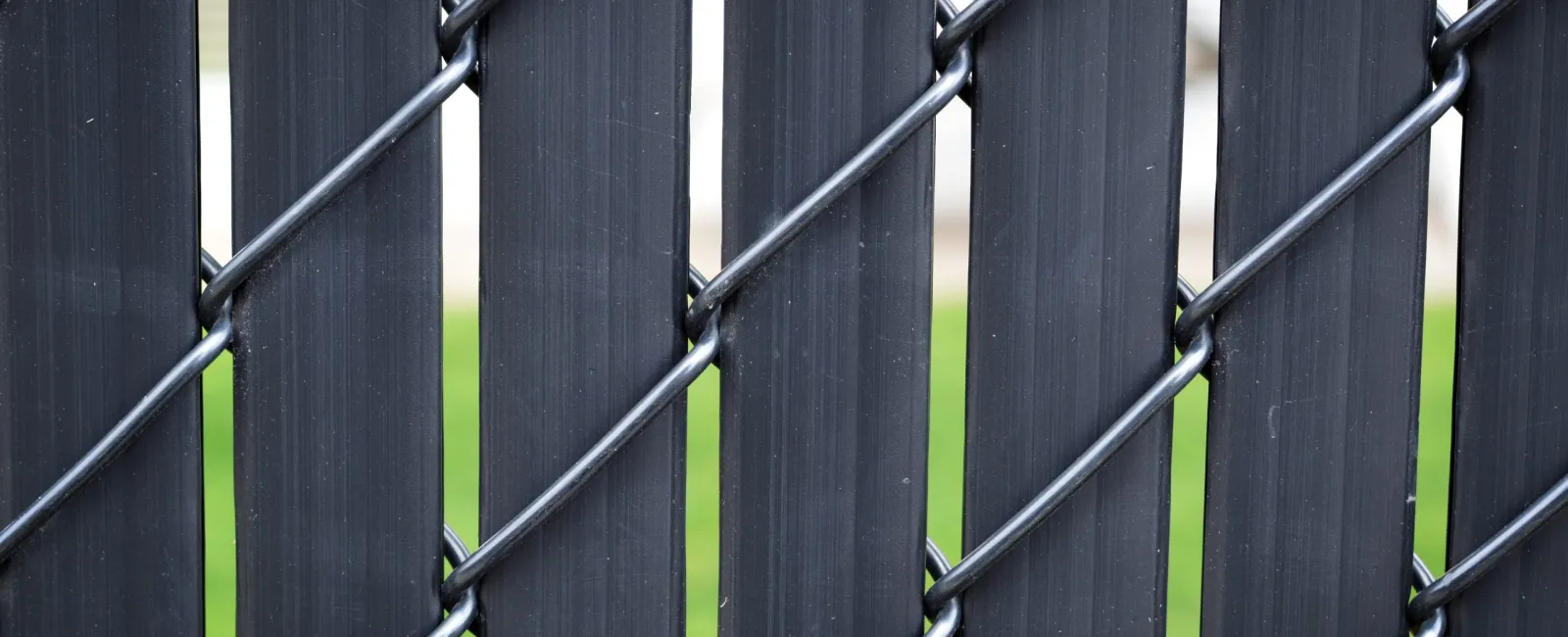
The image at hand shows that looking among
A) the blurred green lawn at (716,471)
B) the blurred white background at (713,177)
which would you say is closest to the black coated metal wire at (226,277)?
the blurred green lawn at (716,471)

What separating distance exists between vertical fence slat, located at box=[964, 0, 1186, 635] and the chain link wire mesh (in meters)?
0.01

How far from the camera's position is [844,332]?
20.8 inches

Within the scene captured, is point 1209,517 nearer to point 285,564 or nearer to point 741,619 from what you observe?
point 741,619

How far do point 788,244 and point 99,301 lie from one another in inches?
11.4

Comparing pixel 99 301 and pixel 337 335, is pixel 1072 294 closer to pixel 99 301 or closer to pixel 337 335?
pixel 337 335

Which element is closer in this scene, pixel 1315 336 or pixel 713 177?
pixel 1315 336

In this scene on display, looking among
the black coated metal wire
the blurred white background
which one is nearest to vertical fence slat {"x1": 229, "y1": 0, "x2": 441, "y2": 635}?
the black coated metal wire

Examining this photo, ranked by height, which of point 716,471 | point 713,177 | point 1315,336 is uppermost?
point 1315,336

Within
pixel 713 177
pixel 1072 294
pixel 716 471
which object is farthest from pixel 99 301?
pixel 713 177

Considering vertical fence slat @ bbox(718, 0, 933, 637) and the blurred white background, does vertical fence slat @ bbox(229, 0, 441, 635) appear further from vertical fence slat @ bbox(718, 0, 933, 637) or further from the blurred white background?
the blurred white background

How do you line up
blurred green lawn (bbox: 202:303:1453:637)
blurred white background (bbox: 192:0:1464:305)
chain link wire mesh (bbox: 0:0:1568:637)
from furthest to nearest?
blurred white background (bbox: 192:0:1464:305), blurred green lawn (bbox: 202:303:1453:637), chain link wire mesh (bbox: 0:0:1568:637)

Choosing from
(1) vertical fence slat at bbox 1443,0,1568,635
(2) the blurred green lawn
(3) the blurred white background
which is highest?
(1) vertical fence slat at bbox 1443,0,1568,635

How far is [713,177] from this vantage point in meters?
5.16

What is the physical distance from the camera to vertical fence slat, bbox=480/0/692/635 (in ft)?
1.69
